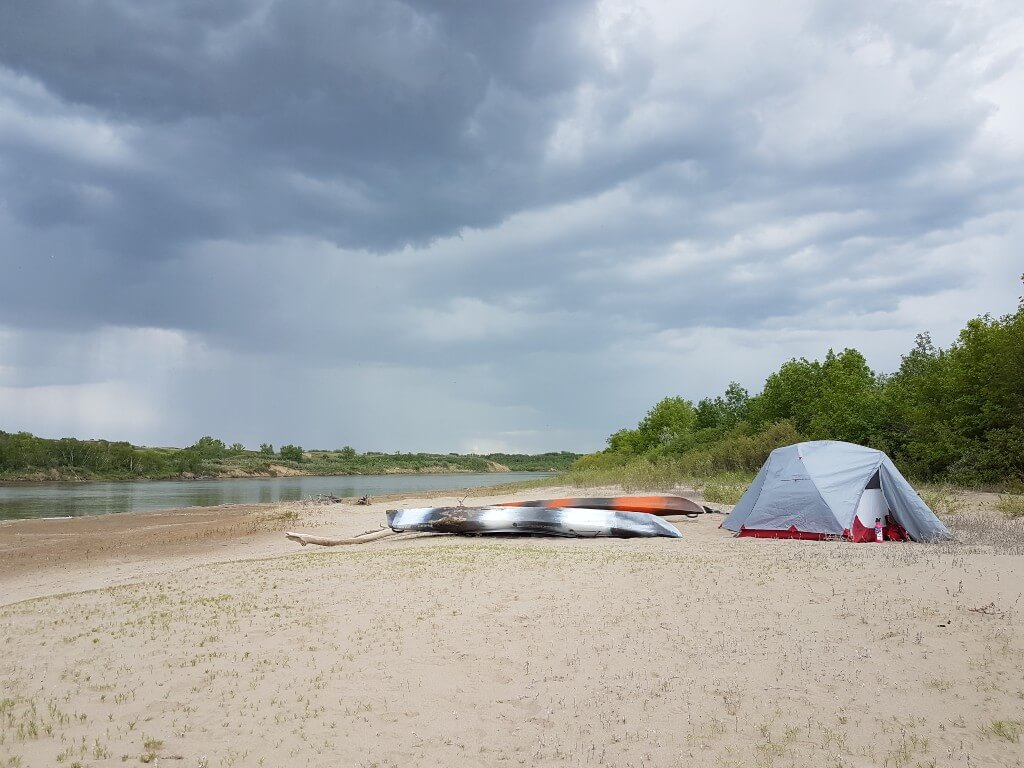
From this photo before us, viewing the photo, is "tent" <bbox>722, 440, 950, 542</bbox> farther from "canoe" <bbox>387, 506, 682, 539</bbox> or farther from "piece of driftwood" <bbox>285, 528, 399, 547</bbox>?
"piece of driftwood" <bbox>285, 528, 399, 547</bbox>

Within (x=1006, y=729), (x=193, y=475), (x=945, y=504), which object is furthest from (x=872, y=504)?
(x=193, y=475)

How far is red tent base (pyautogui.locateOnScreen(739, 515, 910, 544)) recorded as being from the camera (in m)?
12.6

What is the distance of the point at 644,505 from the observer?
744 inches

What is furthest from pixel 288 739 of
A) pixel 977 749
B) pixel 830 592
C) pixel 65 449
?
pixel 65 449

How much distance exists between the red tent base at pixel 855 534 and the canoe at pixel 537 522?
1938 millimetres

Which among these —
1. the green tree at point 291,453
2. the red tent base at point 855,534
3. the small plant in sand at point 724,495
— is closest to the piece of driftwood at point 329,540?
the red tent base at point 855,534

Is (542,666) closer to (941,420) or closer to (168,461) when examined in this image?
(941,420)

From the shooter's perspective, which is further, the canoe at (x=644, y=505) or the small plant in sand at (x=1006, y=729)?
the canoe at (x=644, y=505)

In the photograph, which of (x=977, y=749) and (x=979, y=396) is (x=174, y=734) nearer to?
(x=977, y=749)

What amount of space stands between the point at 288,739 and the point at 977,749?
4.51m

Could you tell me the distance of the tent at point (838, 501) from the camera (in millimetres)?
12602

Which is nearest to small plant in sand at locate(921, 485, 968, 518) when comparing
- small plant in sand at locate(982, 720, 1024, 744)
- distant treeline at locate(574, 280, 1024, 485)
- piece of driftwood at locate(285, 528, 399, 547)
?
distant treeline at locate(574, 280, 1024, 485)

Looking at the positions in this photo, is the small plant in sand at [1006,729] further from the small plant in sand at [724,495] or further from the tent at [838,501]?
the small plant in sand at [724,495]

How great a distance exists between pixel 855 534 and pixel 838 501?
25.6 inches
